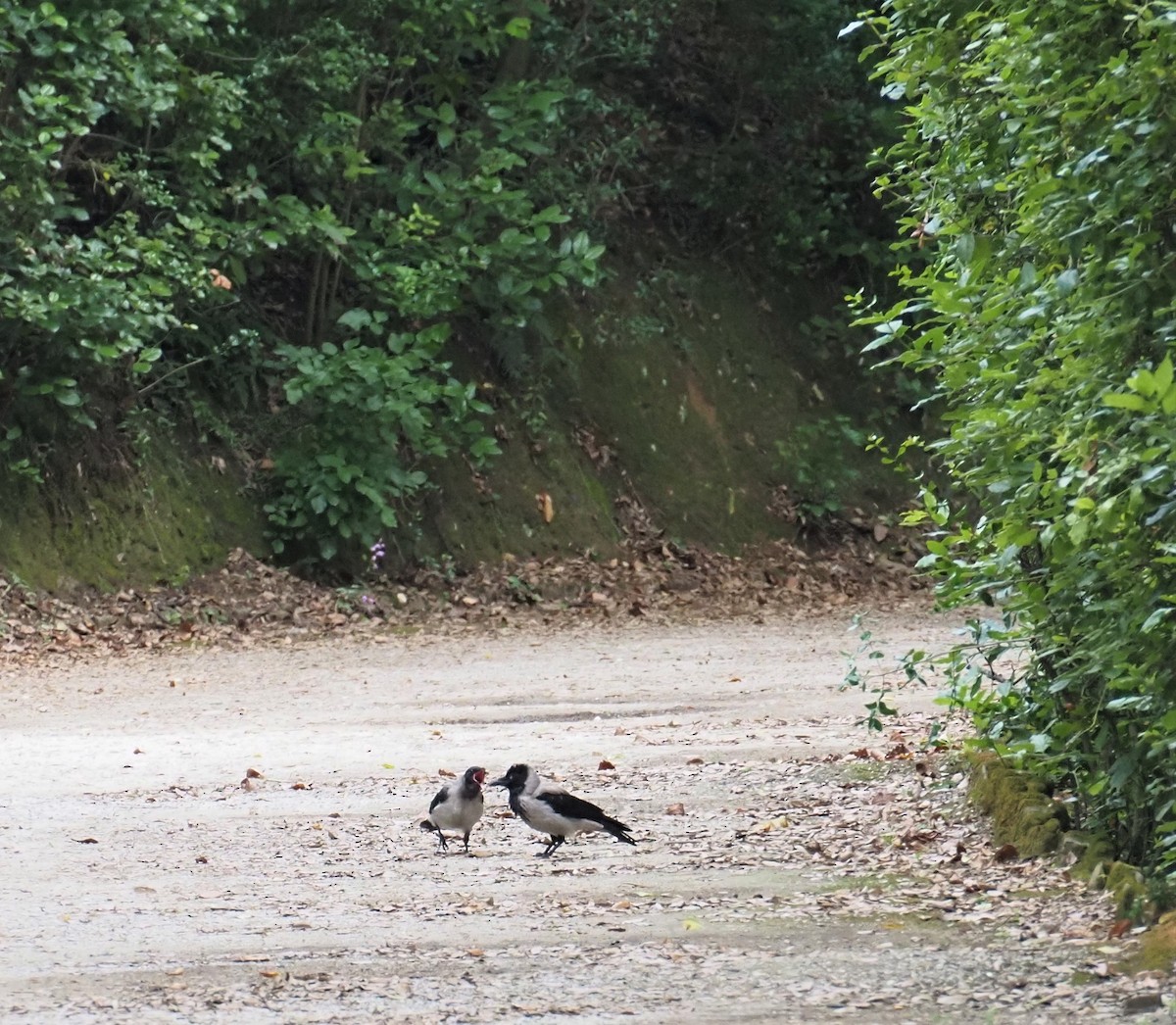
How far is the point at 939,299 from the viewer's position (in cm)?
570

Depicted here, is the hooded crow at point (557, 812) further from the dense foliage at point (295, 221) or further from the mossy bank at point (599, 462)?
the mossy bank at point (599, 462)

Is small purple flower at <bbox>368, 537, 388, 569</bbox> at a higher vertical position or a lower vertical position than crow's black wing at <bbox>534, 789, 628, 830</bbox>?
higher

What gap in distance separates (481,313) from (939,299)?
14461 mm

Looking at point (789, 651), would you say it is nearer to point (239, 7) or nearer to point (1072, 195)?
point (239, 7)

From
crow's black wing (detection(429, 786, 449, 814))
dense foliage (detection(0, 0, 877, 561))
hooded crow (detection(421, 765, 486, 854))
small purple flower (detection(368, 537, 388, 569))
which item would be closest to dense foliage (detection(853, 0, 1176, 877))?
hooded crow (detection(421, 765, 486, 854))

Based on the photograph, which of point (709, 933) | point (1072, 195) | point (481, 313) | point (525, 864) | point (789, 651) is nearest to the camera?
point (1072, 195)

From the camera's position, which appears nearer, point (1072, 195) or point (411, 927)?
point (1072, 195)

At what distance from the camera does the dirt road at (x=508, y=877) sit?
16.0 feet

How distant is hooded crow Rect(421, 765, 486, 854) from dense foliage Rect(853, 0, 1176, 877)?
1.87 meters

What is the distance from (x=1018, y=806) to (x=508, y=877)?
6.24 feet

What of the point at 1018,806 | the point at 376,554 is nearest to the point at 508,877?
the point at 1018,806

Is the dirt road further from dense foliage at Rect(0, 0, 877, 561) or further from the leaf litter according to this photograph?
dense foliage at Rect(0, 0, 877, 561)

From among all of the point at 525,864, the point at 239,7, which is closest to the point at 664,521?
the point at 239,7

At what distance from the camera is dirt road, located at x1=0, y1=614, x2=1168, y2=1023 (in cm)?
488
